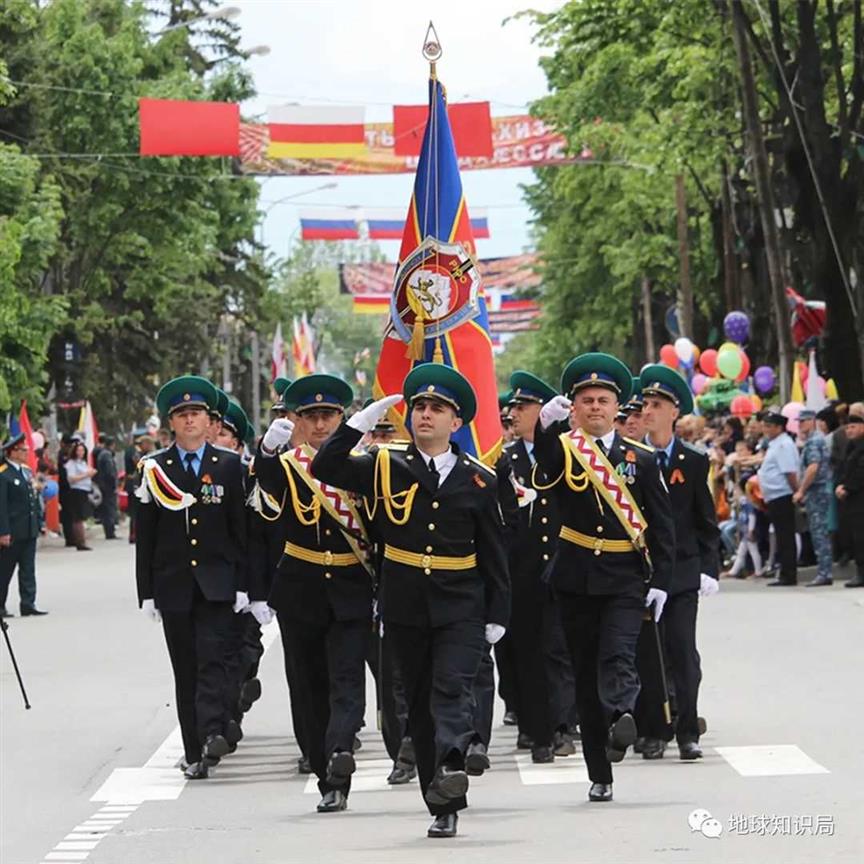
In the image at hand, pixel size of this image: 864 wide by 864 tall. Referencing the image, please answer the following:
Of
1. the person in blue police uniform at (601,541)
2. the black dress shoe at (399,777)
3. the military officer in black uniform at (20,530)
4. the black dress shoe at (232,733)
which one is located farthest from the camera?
the military officer in black uniform at (20,530)

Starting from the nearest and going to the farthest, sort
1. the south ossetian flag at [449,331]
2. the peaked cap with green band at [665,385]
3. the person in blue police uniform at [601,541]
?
the person in blue police uniform at [601,541]
the peaked cap with green band at [665,385]
the south ossetian flag at [449,331]

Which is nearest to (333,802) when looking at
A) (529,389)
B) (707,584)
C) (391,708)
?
(391,708)

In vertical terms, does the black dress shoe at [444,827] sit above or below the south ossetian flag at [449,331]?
below

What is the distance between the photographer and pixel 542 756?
12.5m

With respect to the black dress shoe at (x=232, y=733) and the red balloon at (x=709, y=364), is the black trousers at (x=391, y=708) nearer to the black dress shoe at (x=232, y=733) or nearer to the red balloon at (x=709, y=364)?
the black dress shoe at (x=232, y=733)

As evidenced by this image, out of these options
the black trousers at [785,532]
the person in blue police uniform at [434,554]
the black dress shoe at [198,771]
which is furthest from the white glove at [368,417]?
the black trousers at [785,532]

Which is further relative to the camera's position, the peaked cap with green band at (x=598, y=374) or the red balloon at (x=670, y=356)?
the red balloon at (x=670, y=356)

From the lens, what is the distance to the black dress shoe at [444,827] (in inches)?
387

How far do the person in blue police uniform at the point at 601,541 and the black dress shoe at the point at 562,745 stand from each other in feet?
6.16

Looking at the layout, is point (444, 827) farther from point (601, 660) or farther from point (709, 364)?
point (709, 364)

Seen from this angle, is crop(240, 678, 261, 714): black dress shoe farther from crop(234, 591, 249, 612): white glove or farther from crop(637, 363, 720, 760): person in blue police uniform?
crop(637, 363, 720, 760): person in blue police uniform

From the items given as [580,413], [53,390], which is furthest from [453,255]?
[53,390]

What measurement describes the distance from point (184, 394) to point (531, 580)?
213cm

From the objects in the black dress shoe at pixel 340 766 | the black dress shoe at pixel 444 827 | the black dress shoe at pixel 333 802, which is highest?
the black dress shoe at pixel 340 766
